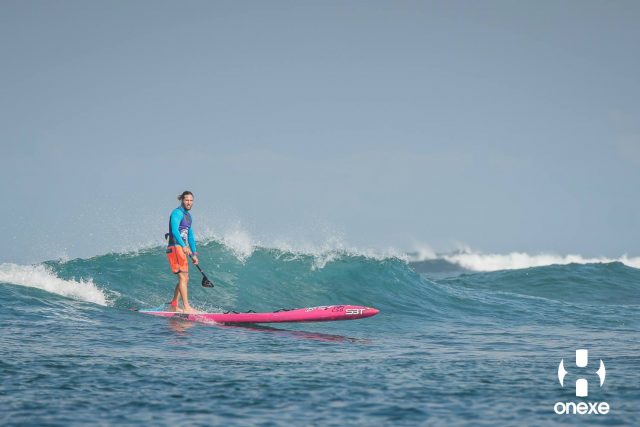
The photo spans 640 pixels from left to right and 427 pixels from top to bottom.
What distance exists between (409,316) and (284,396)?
9.09m

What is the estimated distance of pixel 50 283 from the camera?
15000mm

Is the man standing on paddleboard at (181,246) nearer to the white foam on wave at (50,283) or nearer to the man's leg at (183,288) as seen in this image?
the man's leg at (183,288)

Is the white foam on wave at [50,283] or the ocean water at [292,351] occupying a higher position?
the white foam on wave at [50,283]

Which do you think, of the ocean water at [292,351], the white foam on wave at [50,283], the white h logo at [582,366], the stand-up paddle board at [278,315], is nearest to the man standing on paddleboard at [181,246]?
the stand-up paddle board at [278,315]

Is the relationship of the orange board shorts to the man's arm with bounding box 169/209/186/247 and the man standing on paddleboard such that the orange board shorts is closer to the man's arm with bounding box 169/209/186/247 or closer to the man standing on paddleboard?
the man standing on paddleboard

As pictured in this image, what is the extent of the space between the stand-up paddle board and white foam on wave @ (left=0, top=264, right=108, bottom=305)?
2.14 metres

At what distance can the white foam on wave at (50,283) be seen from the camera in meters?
14.6

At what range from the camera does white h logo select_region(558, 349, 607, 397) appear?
7457mm

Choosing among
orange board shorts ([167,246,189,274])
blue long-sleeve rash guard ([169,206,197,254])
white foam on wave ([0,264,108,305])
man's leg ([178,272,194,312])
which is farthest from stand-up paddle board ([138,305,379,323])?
white foam on wave ([0,264,108,305])

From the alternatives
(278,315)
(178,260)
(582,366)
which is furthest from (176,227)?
(582,366)

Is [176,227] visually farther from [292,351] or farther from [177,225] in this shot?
[292,351]

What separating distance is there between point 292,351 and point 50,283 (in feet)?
24.0

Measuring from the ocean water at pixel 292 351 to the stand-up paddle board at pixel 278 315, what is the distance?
218 millimetres

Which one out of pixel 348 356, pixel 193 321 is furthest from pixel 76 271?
pixel 348 356
